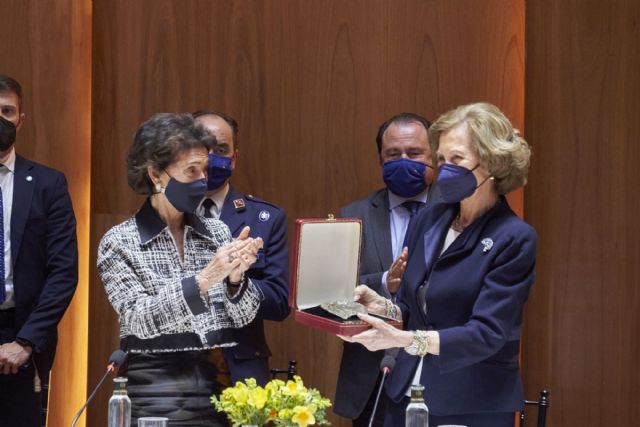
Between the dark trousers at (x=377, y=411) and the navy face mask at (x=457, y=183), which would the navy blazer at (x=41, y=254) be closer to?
the dark trousers at (x=377, y=411)

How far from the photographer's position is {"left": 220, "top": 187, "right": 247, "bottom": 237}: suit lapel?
3986 mm

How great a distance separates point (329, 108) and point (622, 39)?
58.3 inches

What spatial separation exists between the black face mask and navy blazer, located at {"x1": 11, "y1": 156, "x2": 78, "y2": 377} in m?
Answer: 0.12

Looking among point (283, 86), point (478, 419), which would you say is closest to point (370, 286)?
point (478, 419)

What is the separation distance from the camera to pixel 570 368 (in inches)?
196

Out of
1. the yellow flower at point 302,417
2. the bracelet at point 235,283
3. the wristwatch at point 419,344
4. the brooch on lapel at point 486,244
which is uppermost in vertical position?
the brooch on lapel at point 486,244

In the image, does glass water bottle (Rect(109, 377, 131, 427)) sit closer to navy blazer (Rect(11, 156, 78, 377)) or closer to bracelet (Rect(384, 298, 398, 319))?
bracelet (Rect(384, 298, 398, 319))

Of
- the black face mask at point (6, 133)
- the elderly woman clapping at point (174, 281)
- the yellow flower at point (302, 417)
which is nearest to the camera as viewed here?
the yellow flower at point (302, 417)

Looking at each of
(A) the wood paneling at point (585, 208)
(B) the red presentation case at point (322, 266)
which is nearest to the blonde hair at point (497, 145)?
(B) the red presentation case at point (322, 266)

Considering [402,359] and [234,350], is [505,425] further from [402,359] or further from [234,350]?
[234,350]

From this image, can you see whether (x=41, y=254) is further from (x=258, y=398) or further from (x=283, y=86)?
(x=258, y=398)

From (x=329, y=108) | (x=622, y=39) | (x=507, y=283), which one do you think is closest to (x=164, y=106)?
(x=329, y=108)

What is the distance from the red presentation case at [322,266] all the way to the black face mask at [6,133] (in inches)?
59.9

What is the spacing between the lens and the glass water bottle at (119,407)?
2.79 meters
